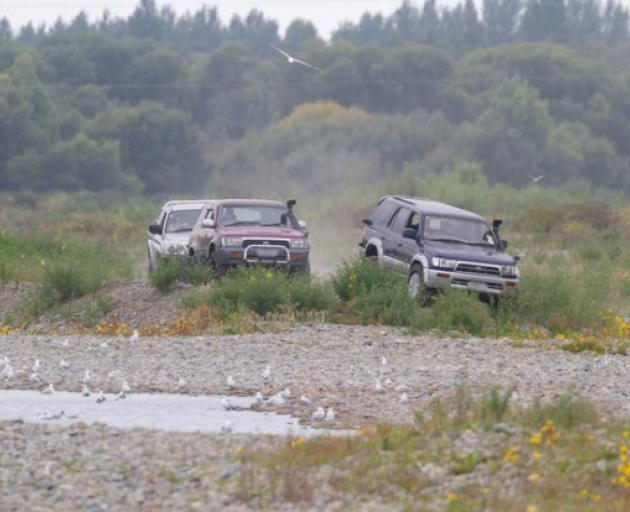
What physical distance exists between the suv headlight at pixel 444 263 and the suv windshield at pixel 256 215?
4284 millimetres

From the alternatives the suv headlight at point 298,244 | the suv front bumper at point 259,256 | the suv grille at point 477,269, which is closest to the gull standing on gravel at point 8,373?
the suv grille at point 477,269

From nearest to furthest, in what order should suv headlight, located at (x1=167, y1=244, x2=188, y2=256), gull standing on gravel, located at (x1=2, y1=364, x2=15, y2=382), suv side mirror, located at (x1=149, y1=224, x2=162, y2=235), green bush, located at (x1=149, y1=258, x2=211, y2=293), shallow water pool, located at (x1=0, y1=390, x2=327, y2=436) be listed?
shallow water pool, located at (x1=0, y1=390, x2=327, y2=436) < gull standing on gravel, located at (x1=2, y1=364, x2=15, y2=382) < green bush, located at (x1=149, y1=258, x2=211, y2=293) < suv headlight, located at (x1=167, y1=244, x2=188, y2=256) < suv side mirror, located at (x1=149, y1=224, x2=162, y2=235)

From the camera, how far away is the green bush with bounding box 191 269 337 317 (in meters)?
26.8

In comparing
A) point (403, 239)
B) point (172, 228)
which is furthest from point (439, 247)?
point (172, 228)

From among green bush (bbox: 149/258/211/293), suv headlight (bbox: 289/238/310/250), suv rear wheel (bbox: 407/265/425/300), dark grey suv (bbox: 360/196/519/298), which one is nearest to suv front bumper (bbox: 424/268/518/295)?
dark grey suv (bbox: 360/196/519/298)

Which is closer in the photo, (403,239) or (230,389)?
(230,389)

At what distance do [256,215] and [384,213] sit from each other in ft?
7.88

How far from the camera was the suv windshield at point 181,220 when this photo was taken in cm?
3503

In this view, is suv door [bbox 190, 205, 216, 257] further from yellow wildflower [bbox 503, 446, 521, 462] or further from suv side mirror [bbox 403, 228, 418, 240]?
yellow wildflower [bbox 503, 446, 521, 462]

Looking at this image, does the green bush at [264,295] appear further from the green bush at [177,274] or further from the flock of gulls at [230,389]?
the flock of gulls at [230,389]

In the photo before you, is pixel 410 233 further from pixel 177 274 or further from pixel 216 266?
pixel 177 274

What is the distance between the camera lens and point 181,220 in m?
35.3

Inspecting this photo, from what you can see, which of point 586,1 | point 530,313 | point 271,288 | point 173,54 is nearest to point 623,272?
point 530,313

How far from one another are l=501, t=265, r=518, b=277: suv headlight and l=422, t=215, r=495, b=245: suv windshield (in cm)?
107
